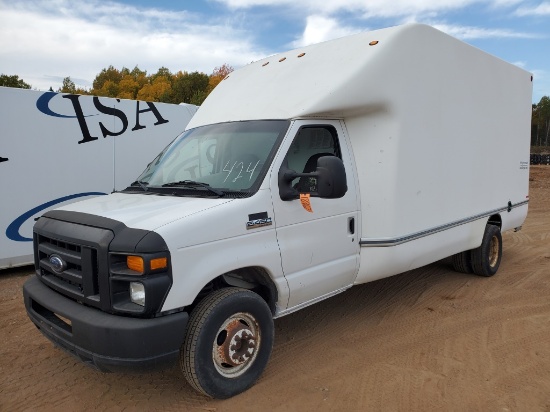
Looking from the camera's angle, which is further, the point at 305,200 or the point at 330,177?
the point at 305,200

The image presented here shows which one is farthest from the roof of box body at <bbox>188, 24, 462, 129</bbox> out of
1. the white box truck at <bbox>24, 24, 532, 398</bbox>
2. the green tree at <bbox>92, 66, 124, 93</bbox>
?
the green tree at <bbox>92, 66, 124, 93</bbox>

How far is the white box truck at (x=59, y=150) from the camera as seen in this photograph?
24.1 ft

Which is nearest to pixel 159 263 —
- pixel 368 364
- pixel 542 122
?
pixel 368 364

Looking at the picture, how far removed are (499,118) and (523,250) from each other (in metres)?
3.51

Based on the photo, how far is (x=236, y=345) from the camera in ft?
11.9

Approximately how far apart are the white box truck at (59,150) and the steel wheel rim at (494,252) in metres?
6.27

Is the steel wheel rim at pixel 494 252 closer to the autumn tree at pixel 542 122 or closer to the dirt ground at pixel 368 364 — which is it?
the dirt ground at pixel 368 364

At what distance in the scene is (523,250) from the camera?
8.85m

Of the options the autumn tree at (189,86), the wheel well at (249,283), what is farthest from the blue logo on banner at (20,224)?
the autumn tree at (189,86)

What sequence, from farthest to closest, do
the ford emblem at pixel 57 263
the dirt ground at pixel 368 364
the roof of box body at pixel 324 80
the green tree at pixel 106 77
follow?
1. the green tree at pixel 106 77
2. the roof of box body at pixel 324 80
3. the dirt ground at pixel 368 364
4. the ford emblem at pixel 57 263

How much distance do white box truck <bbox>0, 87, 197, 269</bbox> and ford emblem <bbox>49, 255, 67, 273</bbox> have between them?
4528mm

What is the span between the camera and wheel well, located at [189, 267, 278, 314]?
3686mm

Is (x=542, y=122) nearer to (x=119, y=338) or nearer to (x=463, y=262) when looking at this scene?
(x=463, y=262)

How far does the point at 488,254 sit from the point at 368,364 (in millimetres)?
3604
